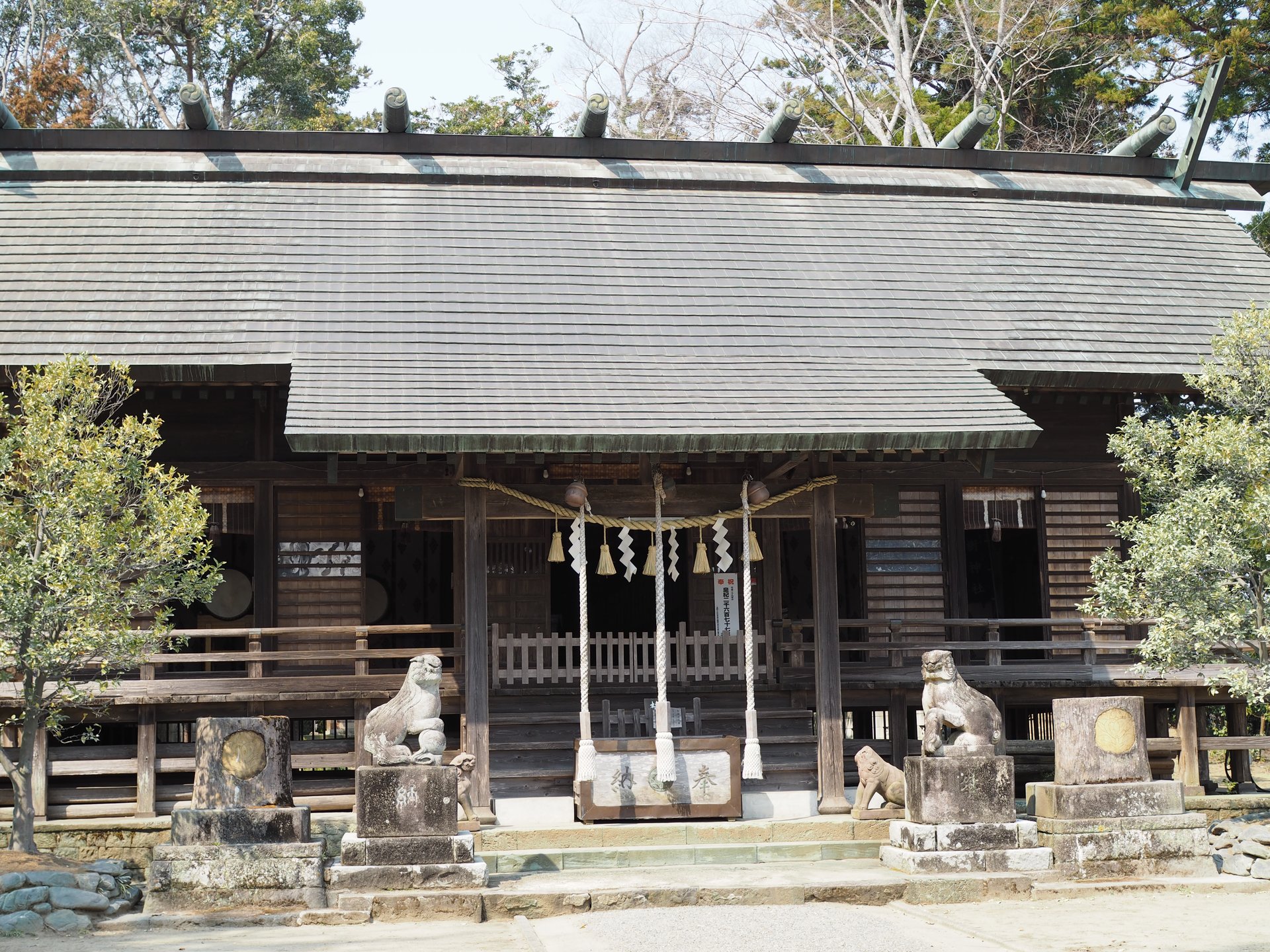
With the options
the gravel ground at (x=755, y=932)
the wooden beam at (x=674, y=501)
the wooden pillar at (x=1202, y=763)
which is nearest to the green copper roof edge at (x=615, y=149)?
the wooden beam at (x=674, y=501)

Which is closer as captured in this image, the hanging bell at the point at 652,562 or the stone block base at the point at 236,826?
the stone block base at the point at 236,826

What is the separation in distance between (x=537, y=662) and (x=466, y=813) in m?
2.28

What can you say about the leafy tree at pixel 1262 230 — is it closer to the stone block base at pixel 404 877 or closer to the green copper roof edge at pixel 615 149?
the green copper roof edge at pixel 615 149

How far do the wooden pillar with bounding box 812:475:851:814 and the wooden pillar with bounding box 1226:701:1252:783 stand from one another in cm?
426

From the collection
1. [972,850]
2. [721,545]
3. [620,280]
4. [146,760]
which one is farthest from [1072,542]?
[146,760]

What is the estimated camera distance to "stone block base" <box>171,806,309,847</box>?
8.91 meters

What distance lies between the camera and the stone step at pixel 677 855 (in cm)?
1010

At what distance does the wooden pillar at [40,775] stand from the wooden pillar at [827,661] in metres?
6.51

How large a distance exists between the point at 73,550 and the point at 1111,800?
7.94m

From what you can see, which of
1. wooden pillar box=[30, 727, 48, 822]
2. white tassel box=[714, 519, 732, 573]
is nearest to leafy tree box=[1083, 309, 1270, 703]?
white tassel box=[714, 519, 732, 573]

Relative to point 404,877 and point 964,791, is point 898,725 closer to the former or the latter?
point 964,791

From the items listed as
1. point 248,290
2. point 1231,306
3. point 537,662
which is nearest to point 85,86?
point 248,290

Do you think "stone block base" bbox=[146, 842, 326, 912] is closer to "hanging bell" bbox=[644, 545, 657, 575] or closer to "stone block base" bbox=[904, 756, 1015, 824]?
"hanging bell" bbox=[644, 545, 657, 575]

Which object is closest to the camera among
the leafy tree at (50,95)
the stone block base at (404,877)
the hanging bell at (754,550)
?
the stone block base at (404,877)
